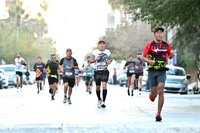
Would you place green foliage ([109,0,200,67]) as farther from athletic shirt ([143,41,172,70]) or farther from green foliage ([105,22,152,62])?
green foliage ([105,22,152,62])

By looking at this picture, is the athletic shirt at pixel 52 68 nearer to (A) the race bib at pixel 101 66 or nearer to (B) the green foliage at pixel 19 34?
(A) the race bib at pixel 101 66

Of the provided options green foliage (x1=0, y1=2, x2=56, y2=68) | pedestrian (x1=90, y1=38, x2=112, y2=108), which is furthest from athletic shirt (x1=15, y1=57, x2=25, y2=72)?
green foliage (x1=0, y1=2, x2=56, y2=68)

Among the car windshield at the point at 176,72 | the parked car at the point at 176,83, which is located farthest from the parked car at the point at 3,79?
the parked car at the point at 176,83

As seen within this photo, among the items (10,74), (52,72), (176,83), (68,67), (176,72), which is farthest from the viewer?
(10,74)

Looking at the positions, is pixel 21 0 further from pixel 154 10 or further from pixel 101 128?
pixel 101 128

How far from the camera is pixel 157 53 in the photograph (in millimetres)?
12883

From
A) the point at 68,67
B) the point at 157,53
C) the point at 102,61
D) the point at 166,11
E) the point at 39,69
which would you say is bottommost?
the point at 39,69

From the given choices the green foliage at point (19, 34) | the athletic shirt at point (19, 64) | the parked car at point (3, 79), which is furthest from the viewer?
the green foliage at point (19, 34)

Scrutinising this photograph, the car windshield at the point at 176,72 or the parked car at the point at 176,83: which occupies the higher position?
the car windshield at the point at 176,72

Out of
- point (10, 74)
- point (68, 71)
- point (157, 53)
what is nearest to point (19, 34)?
point (10, 74)

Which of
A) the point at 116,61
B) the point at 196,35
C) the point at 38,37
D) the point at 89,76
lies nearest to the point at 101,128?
the point at 196,35

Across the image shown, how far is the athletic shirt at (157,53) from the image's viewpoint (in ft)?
42.0

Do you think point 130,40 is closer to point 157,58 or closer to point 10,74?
point 10,74

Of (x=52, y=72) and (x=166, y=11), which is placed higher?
(x=166, y=11)
